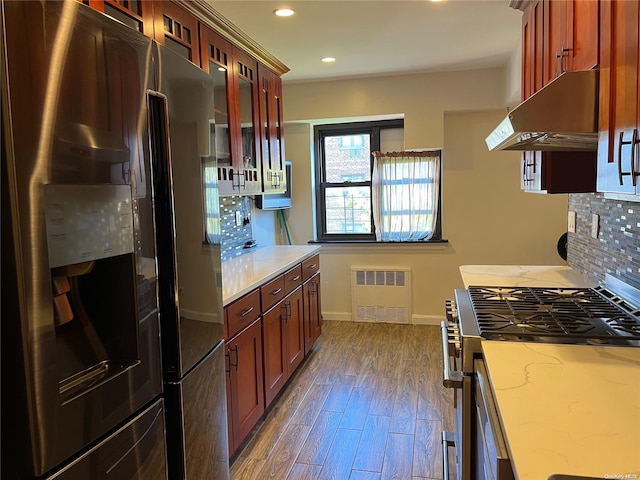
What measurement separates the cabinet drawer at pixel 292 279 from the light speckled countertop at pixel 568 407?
1902 mm

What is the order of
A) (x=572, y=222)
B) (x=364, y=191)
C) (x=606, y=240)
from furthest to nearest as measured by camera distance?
(x=364, y=191) < (x=572, y=222) < (x=606, y=240)

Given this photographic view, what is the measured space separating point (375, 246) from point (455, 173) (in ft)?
3.50

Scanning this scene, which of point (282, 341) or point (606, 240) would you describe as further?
point (282, 341)

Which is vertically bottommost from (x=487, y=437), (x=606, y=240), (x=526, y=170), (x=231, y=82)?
(x=487, y=437)

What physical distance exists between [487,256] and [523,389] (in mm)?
3696

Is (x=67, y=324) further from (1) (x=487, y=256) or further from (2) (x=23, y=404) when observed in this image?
(1) (x=487, y=256)

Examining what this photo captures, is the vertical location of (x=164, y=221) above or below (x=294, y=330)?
above

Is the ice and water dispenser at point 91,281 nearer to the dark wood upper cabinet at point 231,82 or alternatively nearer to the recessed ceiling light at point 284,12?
the dark wood upper cabinet at point 231,82

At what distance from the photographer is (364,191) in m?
4.98

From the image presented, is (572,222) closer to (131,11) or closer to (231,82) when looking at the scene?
(231,82)

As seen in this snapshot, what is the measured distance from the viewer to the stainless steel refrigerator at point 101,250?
3.03ft

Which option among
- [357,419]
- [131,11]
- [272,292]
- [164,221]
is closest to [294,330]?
[272,292]

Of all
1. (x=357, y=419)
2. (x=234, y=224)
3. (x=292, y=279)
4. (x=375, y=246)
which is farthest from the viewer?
(x=375, y=246)

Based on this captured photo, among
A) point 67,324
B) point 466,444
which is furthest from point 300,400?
point 67,324
